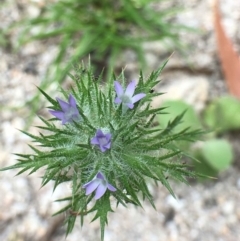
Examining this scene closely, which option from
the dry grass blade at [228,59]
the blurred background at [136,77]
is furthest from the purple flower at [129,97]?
the dry grass blade at [228,59]

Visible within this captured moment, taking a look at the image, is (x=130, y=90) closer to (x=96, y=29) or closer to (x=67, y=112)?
(x=67, y=112)

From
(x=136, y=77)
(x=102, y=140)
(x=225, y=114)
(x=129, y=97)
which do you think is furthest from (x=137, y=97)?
(x=136, y=77)

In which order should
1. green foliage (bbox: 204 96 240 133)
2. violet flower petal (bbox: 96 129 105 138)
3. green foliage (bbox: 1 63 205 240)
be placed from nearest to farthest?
violet flower petal (bbox: 96 129 105 138) < green foliage (bbox: 1 63 205 240) < green foliage (bbox: 204 96 240 133)

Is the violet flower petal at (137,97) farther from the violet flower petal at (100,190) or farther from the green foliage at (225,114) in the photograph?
the green foliage at (225,114)

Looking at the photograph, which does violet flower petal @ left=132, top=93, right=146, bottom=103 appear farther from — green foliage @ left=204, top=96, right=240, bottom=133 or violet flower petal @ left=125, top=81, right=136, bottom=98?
green foliage @ left=204, top=96, right=240, bottom=133

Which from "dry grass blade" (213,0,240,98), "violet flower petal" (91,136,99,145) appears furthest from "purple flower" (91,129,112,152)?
"dry grass blade" (213,0,240,98)

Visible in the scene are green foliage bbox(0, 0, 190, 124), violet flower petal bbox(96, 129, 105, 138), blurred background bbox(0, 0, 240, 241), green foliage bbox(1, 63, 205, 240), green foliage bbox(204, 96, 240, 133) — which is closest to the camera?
violet flower petal bbox(96, 129, 105, 138)
